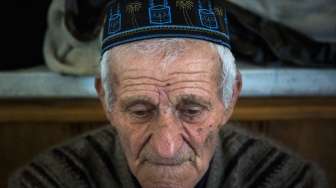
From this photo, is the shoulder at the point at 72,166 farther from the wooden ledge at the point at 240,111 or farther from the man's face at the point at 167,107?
the wooden ledge at the point at 240,111

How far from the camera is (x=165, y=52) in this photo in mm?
902

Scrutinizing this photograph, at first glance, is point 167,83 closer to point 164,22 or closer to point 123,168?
point 164,22

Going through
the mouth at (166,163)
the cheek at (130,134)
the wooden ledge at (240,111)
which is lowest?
the wooden ledge at (240,111)

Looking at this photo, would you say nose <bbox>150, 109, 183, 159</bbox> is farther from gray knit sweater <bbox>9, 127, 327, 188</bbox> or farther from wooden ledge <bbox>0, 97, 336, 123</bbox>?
wooden ledge <bbox>0, 97, 336, 123</bbox>

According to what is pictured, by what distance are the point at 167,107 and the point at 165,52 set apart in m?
0.10

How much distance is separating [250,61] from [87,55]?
0.52 m

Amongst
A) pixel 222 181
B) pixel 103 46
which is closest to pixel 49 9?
pixel 103 46

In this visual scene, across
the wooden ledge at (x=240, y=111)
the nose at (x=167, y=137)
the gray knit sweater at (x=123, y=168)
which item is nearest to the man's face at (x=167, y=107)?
the nose at (x=167, y=137)

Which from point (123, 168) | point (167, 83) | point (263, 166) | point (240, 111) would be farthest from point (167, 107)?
point (240, 111)

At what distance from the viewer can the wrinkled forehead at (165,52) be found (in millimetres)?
902

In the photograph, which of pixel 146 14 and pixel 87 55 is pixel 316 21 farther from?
pixel 146 14

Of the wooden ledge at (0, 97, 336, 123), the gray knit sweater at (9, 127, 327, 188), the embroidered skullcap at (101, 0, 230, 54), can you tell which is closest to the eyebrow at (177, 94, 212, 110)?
the embroidered skullcap at (101, 0, 230, 54)

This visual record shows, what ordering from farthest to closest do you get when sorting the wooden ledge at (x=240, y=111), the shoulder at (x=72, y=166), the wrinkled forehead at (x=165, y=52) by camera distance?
the wooden ledge at (x=240, y=111) < the shoulder at (x=72, y=166) < the wrinkled forehead at (x=165, y=52)

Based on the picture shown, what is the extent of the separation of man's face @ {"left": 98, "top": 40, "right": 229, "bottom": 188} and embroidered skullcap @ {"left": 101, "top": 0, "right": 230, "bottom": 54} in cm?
2
